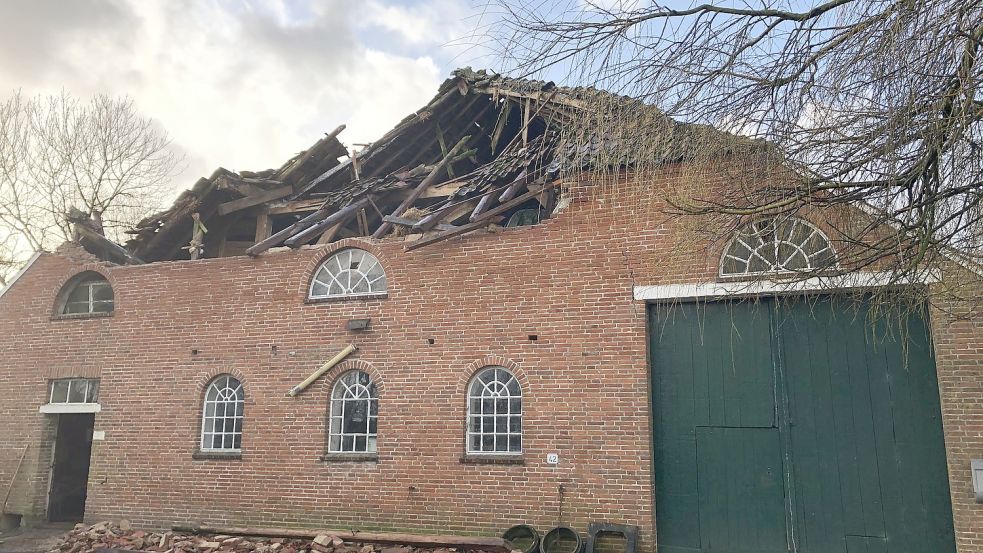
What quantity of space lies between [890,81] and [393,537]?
25.3 feet

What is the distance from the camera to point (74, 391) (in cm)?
1212

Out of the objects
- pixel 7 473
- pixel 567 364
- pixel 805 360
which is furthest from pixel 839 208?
pixel 7 473

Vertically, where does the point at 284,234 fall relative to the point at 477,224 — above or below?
above

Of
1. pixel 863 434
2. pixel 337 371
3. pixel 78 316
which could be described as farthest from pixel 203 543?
pixel 863 434

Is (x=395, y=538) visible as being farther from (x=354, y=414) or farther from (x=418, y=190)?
(x=418, y=190)

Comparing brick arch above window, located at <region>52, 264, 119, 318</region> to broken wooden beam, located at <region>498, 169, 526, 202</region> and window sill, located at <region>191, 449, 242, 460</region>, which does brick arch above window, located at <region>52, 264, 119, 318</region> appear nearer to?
window sill, located at <region>191, 449, 242, 460</region>

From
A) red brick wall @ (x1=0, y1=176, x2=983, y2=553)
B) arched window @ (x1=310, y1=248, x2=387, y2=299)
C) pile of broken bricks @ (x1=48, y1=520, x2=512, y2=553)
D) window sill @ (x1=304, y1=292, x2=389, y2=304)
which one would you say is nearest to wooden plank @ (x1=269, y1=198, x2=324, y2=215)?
red brick wall @ (x1=0, y1=176, x2=983, y2=553)

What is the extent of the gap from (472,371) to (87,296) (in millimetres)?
7669

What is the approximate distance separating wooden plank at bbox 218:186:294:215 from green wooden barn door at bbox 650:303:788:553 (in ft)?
22.8

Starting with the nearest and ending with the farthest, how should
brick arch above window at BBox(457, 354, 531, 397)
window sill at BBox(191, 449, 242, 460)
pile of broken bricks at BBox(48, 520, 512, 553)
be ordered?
pile of broken bricks at BBox(48, 520, 512, 553) → brick arch above window at BBox(457, 354, 531, 397) → window sill at BBox(191, 449, 242, 460)

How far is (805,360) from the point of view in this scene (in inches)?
344

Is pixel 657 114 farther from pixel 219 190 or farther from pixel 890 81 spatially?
pixel 219 190

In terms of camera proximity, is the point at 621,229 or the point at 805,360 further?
the point at 621,229

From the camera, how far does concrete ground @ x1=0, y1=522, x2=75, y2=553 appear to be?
1030 centimetres
